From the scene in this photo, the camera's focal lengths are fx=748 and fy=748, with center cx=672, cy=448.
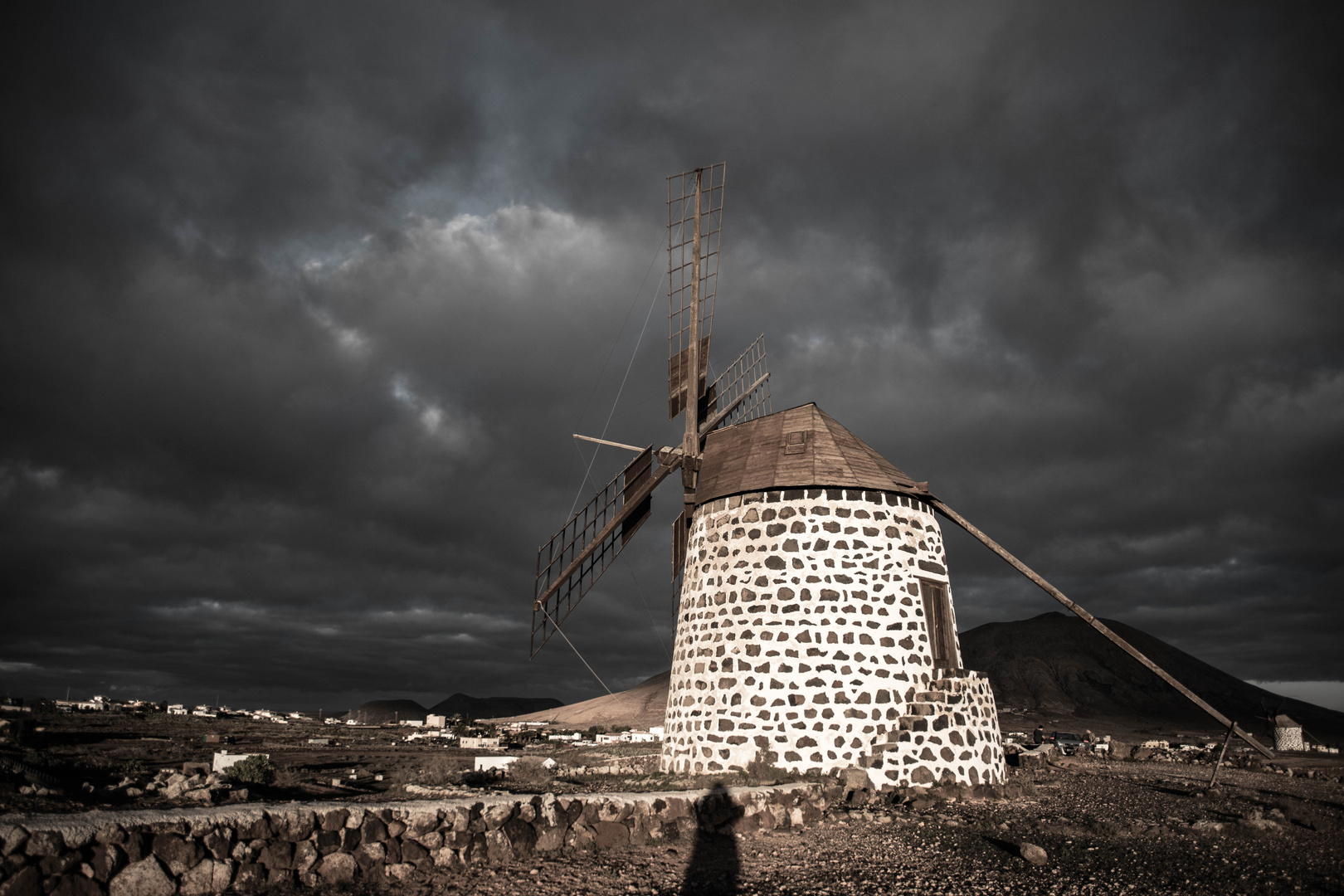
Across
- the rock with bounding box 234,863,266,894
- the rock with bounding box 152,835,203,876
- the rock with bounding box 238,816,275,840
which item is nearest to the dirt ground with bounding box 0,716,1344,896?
the rock with bounding box 234,863,266,894

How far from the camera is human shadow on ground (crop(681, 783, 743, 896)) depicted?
6.64m

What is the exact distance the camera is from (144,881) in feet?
17.8

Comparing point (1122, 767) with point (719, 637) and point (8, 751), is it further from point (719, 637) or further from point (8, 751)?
point (8, 751)

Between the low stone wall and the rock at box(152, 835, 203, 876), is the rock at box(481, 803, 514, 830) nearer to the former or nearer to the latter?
the low stone wall

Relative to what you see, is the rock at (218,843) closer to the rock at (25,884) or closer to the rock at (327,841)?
the rock at (327,841)

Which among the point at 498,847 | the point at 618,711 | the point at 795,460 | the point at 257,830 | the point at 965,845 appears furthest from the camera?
the point at 618,711

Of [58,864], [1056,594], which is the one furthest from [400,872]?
[1056,594]

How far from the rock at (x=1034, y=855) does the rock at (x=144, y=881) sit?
7.73 metres

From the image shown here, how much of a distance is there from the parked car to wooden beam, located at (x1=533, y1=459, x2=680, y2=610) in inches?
666

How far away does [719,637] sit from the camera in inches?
558

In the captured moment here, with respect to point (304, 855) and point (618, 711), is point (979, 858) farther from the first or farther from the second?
point (618, 711)

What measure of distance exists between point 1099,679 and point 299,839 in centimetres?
8099

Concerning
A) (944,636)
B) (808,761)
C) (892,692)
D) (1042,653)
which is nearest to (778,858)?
(808,761)

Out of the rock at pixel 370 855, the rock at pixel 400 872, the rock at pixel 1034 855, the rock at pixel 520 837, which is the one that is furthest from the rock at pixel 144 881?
the rock at pixel 1034 855
